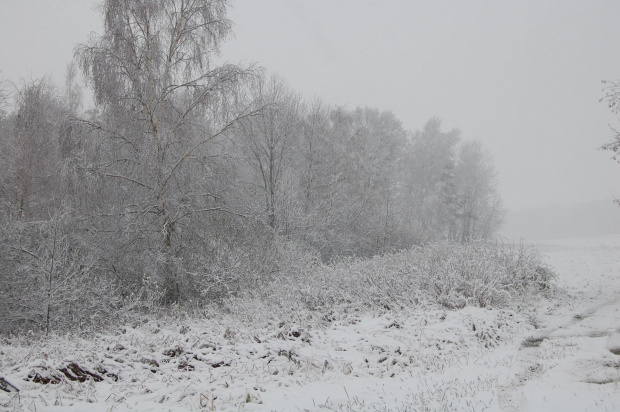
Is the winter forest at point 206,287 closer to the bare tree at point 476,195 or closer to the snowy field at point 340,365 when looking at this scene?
the snowy field at point 340,365

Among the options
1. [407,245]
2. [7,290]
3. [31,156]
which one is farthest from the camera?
[407,245]

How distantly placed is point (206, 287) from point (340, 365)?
679 cm

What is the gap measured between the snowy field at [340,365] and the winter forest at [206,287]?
0.04 meters

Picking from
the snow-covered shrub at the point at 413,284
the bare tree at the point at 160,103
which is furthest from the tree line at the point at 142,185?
the snow-covered shrub at the point at 413,284

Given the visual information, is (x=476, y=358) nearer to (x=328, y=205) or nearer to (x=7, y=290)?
(x=7, y=290)

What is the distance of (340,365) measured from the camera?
20.8 feet

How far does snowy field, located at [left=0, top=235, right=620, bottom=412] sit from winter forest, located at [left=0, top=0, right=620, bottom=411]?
0.04 m

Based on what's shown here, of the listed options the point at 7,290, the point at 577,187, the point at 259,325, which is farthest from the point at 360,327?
the point at 577,187

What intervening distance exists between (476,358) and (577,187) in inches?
5869

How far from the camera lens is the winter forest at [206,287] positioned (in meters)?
5.26

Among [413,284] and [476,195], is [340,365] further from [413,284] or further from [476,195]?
[476,195]

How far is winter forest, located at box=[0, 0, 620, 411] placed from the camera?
5.26 meters

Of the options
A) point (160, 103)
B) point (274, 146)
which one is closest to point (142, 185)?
point (160, 103)

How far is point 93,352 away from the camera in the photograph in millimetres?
6211
